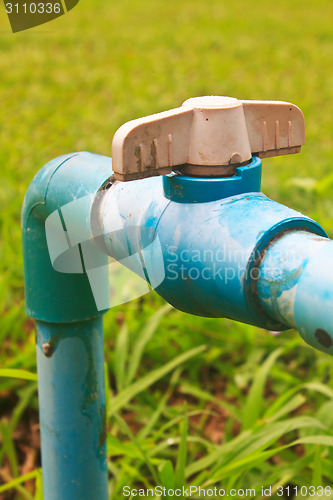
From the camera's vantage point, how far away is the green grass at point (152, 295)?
129cm

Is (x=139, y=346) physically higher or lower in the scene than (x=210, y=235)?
lower

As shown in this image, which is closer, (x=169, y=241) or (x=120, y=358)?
(x=169, y=241)

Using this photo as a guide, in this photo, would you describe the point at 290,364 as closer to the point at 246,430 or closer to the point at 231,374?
the point at 231,374

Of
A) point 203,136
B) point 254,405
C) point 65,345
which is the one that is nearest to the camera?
point 203,136

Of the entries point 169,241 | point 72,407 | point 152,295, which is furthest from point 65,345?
point 152,295

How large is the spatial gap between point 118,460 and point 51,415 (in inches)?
16.1

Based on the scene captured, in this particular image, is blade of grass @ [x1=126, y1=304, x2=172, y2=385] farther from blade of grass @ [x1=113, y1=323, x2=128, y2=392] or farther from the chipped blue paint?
the chipped blue paint

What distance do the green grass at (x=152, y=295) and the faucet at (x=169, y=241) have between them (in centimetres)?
13

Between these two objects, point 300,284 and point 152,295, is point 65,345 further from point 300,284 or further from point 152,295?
point 152,295

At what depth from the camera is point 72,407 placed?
102 cm

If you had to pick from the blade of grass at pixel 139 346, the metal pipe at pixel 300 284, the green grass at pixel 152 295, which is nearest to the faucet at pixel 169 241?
the metal pipe at pixel 300 284

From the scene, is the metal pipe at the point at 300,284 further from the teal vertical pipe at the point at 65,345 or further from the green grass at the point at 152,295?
the green grass at the point at 152,295

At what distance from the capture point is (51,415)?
103 centimetres

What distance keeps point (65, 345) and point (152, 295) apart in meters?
0.92
